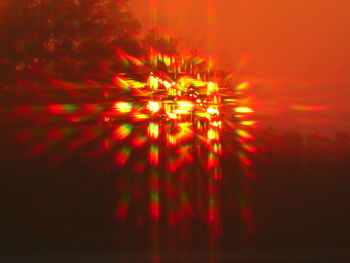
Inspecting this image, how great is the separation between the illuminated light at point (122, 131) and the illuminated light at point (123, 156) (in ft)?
0.96

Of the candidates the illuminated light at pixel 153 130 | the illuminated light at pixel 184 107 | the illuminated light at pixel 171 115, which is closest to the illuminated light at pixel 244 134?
the illuminated light at pixel 184 107

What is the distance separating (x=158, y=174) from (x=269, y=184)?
96.0 inches

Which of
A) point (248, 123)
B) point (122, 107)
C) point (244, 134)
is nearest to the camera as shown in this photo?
point (122, 107)

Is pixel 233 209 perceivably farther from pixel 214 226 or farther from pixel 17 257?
pixel 17 257

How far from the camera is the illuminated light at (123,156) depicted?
Result: 1255cm

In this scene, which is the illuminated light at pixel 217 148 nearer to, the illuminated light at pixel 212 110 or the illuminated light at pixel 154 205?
the illuminated light at pixel 212 110

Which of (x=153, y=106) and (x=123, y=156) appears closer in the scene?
(x=123, y=156)

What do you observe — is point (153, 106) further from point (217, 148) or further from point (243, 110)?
point (243, 110)

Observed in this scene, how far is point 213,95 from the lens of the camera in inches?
550

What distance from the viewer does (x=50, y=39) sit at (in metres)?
13.8

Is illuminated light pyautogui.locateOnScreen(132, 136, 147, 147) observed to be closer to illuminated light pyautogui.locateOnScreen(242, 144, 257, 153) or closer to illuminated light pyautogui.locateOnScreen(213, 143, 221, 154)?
illuminated light pyautogui.locateOnScreen(213, 143, 221, 154)

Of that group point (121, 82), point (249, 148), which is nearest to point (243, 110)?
point (249, 148)

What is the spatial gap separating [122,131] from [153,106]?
3.01 ft

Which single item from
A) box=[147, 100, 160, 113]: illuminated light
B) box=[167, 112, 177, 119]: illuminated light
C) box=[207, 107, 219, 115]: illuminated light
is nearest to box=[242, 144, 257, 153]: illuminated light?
box=[207, 107, 219, 115]: illuminated light
